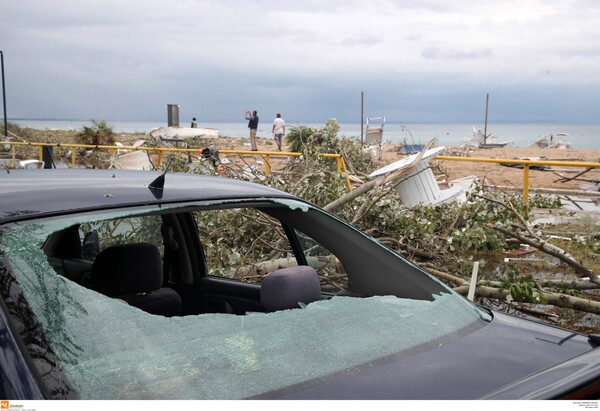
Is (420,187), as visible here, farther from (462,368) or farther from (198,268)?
(462,368)

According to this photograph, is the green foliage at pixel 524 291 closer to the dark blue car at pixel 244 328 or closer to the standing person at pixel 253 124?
the dark blue car at pixel 244 328

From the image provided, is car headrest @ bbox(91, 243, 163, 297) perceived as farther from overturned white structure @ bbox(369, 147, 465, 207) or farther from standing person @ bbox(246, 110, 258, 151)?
standing person @ bbox(246, 110, 258, 151)

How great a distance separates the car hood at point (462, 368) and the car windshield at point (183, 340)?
51 millimetres

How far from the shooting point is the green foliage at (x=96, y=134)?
24.0 m

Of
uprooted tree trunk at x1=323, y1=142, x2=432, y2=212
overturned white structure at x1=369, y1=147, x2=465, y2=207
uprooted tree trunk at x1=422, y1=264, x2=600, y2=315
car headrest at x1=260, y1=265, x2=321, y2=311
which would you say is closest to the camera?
car headrest at x1=260, y1=265, x2=321, y2=311

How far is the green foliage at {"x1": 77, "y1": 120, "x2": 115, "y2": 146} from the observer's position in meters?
24.0

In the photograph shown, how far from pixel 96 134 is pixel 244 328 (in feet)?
75.1

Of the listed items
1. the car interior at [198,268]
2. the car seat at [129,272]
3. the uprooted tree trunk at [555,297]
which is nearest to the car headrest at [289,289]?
the car interior at [198,268]

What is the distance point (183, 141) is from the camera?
22.2 m

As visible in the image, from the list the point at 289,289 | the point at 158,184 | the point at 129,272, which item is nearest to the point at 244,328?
the point at 289,289

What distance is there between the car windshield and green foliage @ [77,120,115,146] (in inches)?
863

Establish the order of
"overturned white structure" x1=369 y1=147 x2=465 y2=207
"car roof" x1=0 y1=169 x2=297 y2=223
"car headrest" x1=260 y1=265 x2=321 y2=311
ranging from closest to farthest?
"car roof" x1=0 y1=169 x2=297 y2=223, "car headrest" x1=260 y1=265 x2=321 y2=311, "overturned white structure" x1=369 y1=147 x2=465 y2=207

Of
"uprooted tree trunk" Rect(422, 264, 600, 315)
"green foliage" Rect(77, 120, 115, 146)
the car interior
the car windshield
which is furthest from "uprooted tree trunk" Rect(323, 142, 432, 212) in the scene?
"green foliage" Rect(77, 120, 115, 146)

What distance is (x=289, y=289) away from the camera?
272 centimetres
